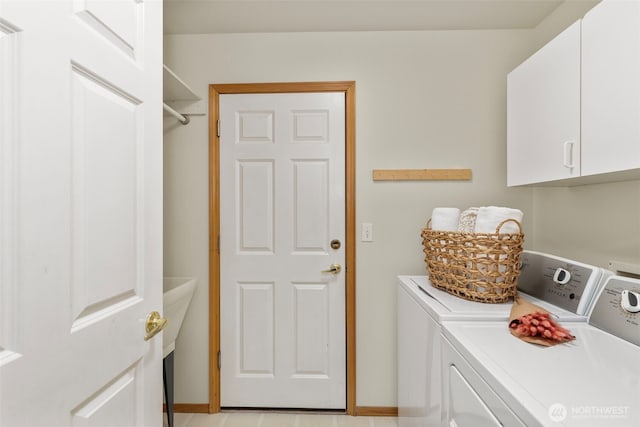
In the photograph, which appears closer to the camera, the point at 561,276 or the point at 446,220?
the point at 561,276

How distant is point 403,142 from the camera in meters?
2.12

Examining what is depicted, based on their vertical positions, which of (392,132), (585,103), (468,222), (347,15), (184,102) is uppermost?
(347,15)

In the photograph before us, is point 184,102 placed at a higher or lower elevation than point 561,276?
higher

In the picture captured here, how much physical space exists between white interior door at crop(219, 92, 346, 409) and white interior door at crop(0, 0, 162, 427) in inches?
41.9

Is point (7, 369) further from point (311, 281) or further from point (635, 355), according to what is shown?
point (311, 281)

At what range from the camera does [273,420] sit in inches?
79.5

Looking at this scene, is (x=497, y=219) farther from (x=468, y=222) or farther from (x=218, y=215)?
(x=218, y=215)

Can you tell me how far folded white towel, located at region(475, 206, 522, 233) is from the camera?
4.59 ft

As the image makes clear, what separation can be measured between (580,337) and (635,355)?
0.47ft

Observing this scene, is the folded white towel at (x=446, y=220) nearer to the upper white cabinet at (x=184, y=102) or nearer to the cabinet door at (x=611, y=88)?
the cabinet door at (x=611, y=88)

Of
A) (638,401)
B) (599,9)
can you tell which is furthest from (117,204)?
(599,9)

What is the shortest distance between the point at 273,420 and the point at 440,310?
138 centimetres
